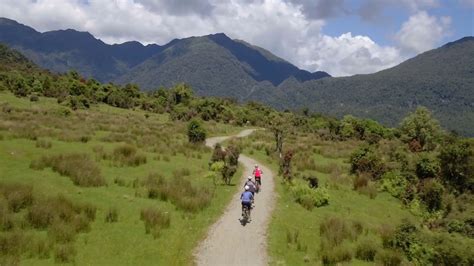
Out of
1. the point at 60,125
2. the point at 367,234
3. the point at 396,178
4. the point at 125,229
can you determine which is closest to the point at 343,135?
the point at 396,178

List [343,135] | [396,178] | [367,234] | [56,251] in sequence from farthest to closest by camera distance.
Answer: [343,135], [396,178], [367,234], [56,251]

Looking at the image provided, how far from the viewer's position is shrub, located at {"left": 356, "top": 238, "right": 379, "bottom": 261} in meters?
15.6

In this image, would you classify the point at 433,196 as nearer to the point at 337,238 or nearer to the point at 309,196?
the point at 309,196

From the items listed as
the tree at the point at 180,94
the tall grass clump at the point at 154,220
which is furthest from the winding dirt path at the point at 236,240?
the tree at the point at 180,94

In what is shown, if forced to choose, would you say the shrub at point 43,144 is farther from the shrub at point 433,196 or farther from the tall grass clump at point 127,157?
the shrub at point 433,196

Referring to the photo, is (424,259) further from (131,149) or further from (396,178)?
(131,149)

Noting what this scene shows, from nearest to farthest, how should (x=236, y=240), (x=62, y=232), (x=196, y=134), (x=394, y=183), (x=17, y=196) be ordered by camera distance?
(x=62, y=232) < (x=17, y=196) < (x=236, y=240) < (x=394, y=183) < (x=196, y=134)

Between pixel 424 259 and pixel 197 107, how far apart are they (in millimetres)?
78729

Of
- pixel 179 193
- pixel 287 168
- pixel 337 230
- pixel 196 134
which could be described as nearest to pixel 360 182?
pixel 287 168

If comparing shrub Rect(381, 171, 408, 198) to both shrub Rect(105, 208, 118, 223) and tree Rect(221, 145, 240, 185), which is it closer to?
tree Rect(221, 145, 240, 185)

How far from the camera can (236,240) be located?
16578 millimetres

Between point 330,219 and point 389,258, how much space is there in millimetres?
4676

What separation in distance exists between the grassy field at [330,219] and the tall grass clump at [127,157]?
28.9 ft

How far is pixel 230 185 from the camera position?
2675cm
